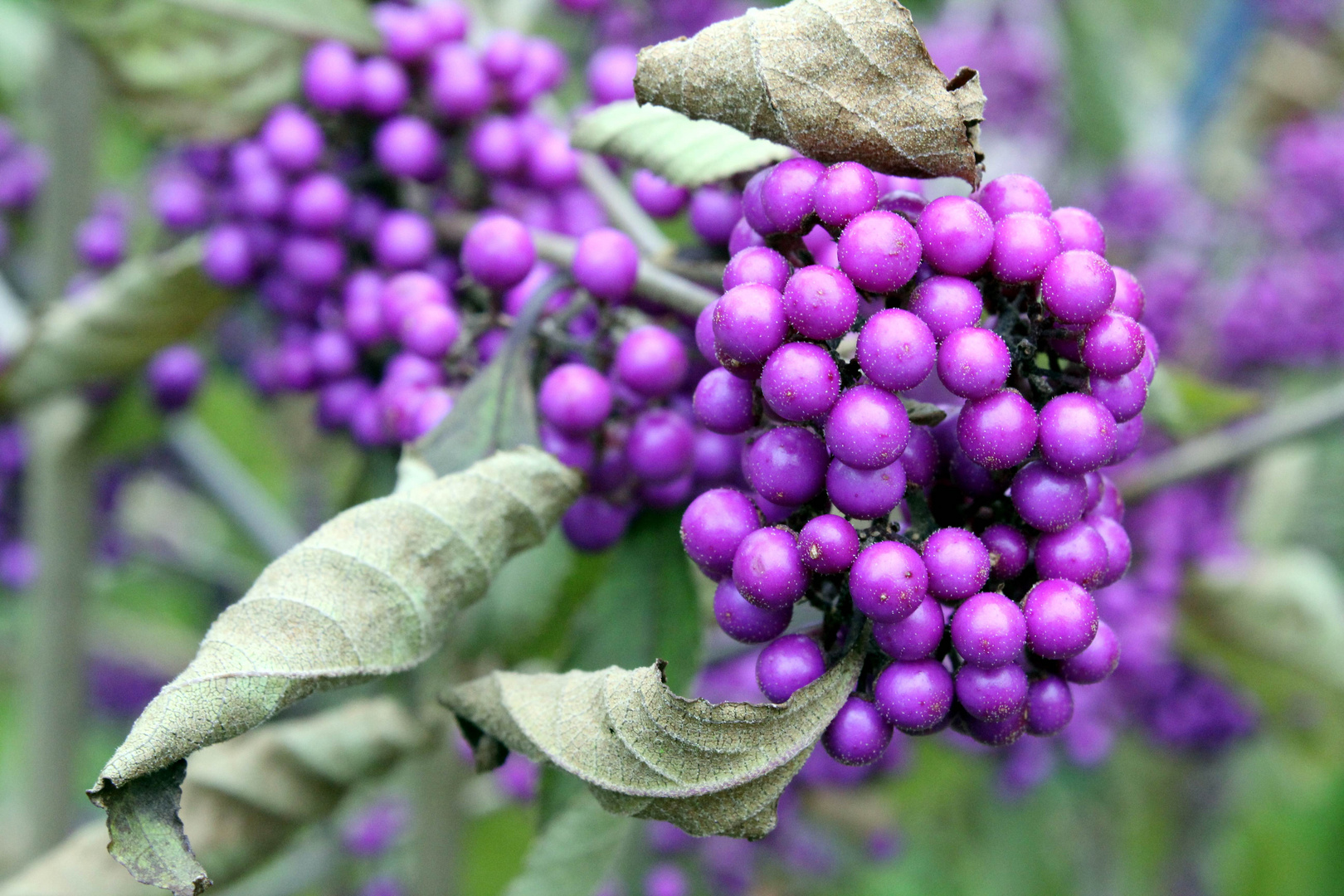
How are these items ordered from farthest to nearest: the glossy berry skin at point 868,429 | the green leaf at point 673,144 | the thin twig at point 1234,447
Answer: the thin twig at point 1234,447, the green leaf at point 673,144, the glossy berry skin at point 868,429

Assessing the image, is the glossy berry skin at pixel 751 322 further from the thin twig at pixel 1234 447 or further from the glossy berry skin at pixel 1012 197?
the thin twig at pixel 1234 447

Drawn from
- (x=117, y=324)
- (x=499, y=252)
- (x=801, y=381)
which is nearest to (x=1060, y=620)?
(x=801, y=381)

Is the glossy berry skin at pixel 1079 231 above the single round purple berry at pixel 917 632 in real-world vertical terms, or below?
above

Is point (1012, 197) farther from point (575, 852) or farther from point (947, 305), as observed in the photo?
point (575, 852)

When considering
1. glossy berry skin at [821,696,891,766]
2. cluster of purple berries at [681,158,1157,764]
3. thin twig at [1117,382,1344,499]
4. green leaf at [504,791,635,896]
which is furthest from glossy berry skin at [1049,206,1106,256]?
thin twig at [1117,382,1344,499]

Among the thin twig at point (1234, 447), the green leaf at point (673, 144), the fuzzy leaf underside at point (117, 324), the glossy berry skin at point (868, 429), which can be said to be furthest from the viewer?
the thin twig at point (1234, 447)

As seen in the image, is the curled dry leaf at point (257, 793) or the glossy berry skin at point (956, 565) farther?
the curled dry leaf at point (257, 793)

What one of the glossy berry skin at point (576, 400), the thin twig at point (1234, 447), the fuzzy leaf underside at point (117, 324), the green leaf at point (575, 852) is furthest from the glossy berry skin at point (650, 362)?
the thin twig at point (1234, 447)
